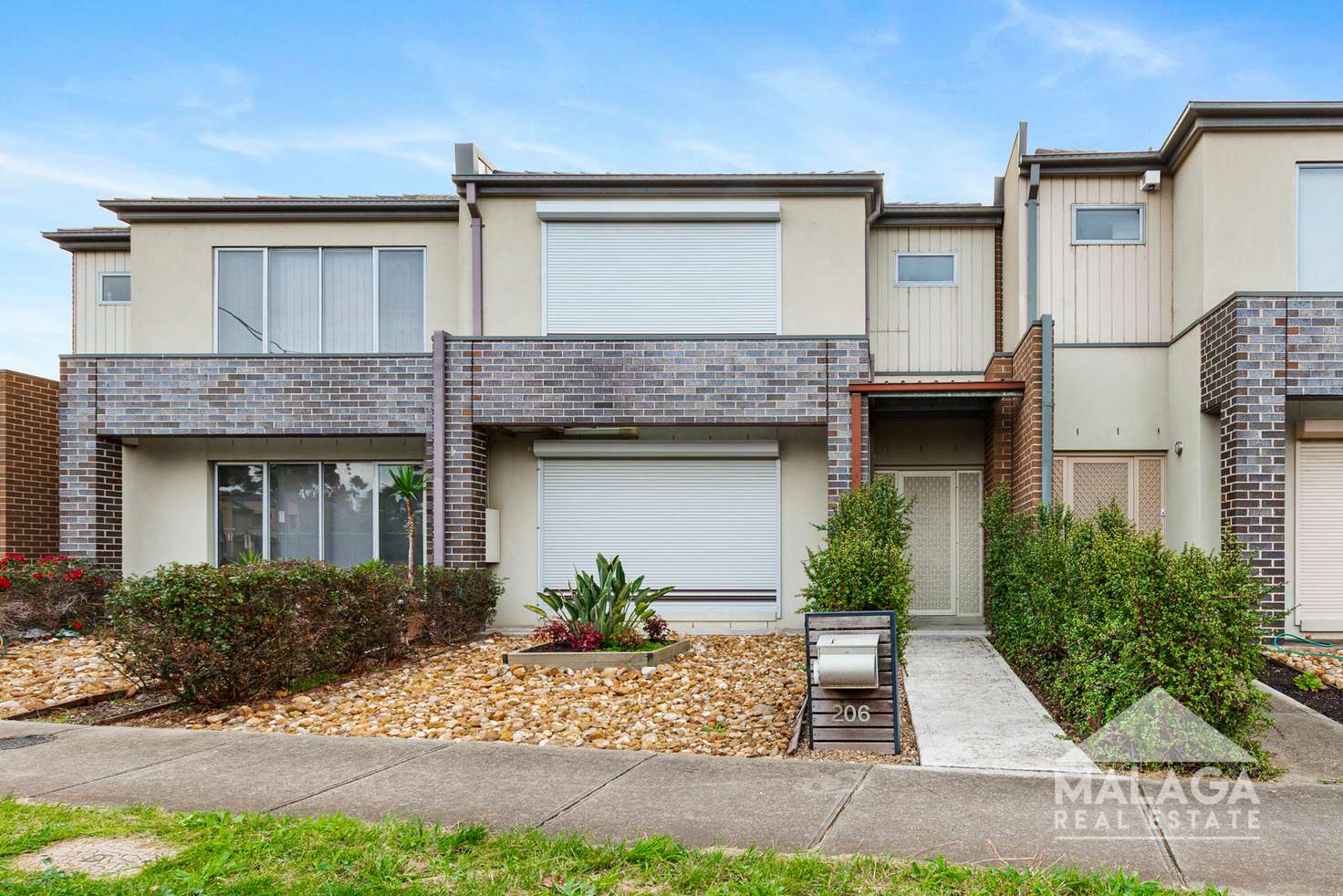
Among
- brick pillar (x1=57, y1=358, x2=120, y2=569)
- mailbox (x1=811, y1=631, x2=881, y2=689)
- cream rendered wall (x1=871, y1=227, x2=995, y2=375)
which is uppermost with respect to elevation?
cream rendered wall (x1=871, y1=227, x2=995, y2=375)

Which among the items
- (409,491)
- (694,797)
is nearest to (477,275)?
(409,491)

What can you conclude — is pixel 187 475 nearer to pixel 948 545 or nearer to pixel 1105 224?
pixel 948 545

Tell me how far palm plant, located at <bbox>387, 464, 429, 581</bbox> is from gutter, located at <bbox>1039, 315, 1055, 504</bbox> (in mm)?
7509

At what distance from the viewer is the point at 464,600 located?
34.9ft

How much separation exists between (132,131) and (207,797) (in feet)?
41.4

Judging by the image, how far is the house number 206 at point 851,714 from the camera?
6.00 m

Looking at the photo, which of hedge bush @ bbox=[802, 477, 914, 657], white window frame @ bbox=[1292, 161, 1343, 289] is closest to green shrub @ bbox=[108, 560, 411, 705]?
hedge bush @ bbox=[802, 477, 914, 657]

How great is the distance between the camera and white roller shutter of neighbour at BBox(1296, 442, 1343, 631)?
33.7ft

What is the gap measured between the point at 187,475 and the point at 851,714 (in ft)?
33.1

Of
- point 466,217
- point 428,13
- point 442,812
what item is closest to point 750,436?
point 466,217

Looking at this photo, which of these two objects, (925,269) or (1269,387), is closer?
(1269,387)

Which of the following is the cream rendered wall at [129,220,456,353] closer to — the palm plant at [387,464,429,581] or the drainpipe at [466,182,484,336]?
the drainpipe at [466,182,484,336]

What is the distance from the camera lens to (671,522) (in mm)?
11961

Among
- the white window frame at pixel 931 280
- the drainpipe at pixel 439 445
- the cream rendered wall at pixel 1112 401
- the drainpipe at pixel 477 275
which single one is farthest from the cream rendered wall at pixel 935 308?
the drainpipe at pixel 439 445
